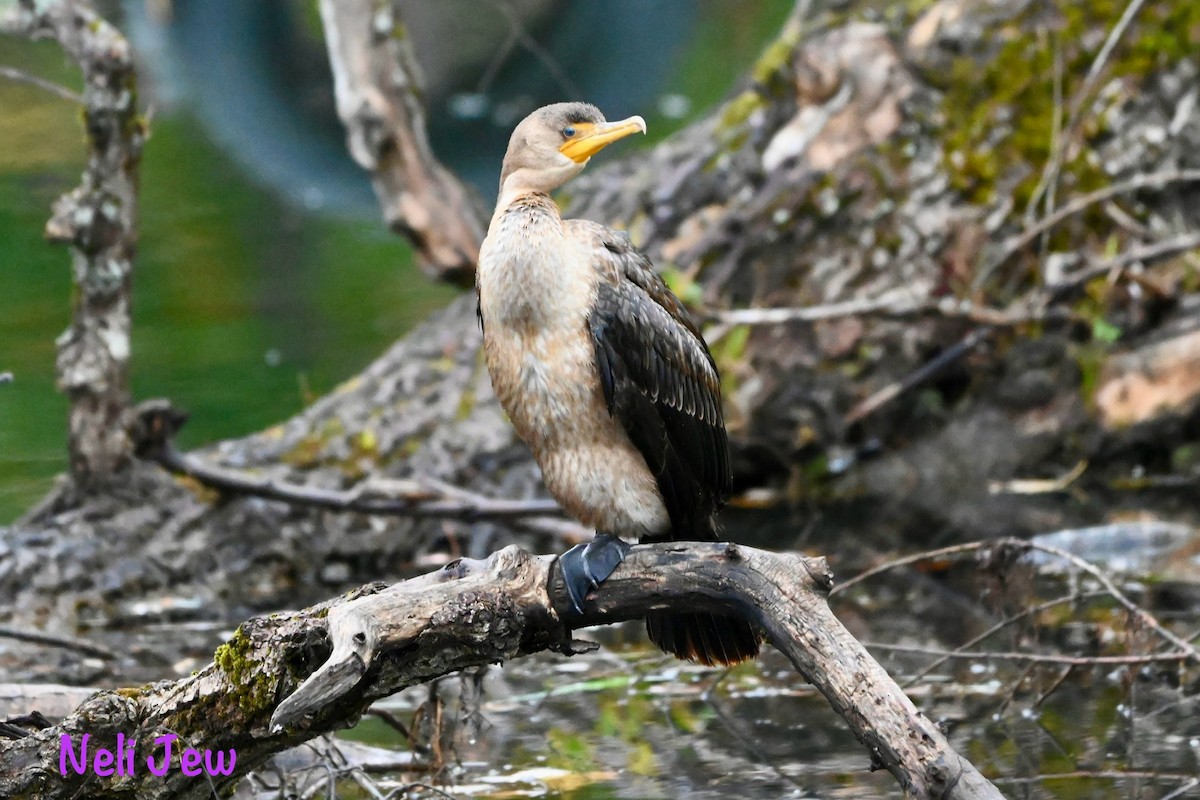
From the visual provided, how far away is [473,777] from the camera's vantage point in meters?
4.30

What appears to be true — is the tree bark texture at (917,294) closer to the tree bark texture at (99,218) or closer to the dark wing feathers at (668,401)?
the tree bark texture at (99,218)

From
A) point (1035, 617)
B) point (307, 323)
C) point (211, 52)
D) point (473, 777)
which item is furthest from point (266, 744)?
point (211, 52)

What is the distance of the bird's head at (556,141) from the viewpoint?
3.67 m

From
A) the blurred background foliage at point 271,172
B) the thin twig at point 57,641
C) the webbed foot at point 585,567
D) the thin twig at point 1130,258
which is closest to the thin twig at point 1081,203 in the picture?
the thin twig at point 1130,258

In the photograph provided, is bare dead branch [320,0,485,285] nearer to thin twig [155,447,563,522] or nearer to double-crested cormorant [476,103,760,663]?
thin twig [155,447,563,522]

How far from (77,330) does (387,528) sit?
4.95ft

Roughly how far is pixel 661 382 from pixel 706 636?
0.58m

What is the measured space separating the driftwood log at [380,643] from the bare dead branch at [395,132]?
4.07 meters

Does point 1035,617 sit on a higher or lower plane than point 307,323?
lower

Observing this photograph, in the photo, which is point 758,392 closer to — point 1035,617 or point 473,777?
point 1035,617

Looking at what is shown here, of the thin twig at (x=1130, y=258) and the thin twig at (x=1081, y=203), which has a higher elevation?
the thin twig at (x=1081, y=203)

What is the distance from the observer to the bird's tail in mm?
3496

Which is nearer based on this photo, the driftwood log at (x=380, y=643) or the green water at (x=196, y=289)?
the driftwood log at (x=380, y=643)

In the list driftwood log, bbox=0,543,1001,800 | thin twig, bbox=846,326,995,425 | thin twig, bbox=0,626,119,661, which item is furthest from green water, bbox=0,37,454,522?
driftwood log, bbox=0,543,1001,800
